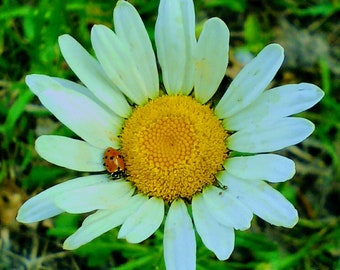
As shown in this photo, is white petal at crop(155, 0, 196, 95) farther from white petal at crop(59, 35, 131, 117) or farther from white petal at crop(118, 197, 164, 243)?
white petal at crop(118, 197, 164, 243)

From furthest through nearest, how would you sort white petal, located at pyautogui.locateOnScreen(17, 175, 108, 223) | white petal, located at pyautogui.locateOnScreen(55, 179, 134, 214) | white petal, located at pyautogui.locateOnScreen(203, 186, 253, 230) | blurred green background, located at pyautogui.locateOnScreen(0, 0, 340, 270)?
blurred green background, located at pyautogui.locateOnScreen(0, 0, 340, 270)
white petal, located at pyautogui.locateOnScreen(17, 175, 108, 223)
white petal, located at pyautogui.locateOnScreen(55, 179, 134, 214)
white petal, located at pyautogui.locateOnScreen(203, 186, 253, 230)

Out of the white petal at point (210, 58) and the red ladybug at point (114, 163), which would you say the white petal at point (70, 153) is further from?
the white petal at point (210, 58)

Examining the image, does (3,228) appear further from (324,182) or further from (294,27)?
(294,27)

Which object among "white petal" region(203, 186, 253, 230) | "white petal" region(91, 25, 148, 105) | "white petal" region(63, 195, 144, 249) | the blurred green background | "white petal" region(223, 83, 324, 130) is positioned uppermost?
"white petal" region(91, 25, 148, 105)

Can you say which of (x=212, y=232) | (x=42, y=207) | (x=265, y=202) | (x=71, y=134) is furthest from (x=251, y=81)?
(x=71, y=134)

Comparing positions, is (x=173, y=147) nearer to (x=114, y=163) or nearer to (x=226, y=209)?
(x=114, y=163)

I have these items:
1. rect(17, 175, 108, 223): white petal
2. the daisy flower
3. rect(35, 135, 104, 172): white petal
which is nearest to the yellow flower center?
the daisy flower
